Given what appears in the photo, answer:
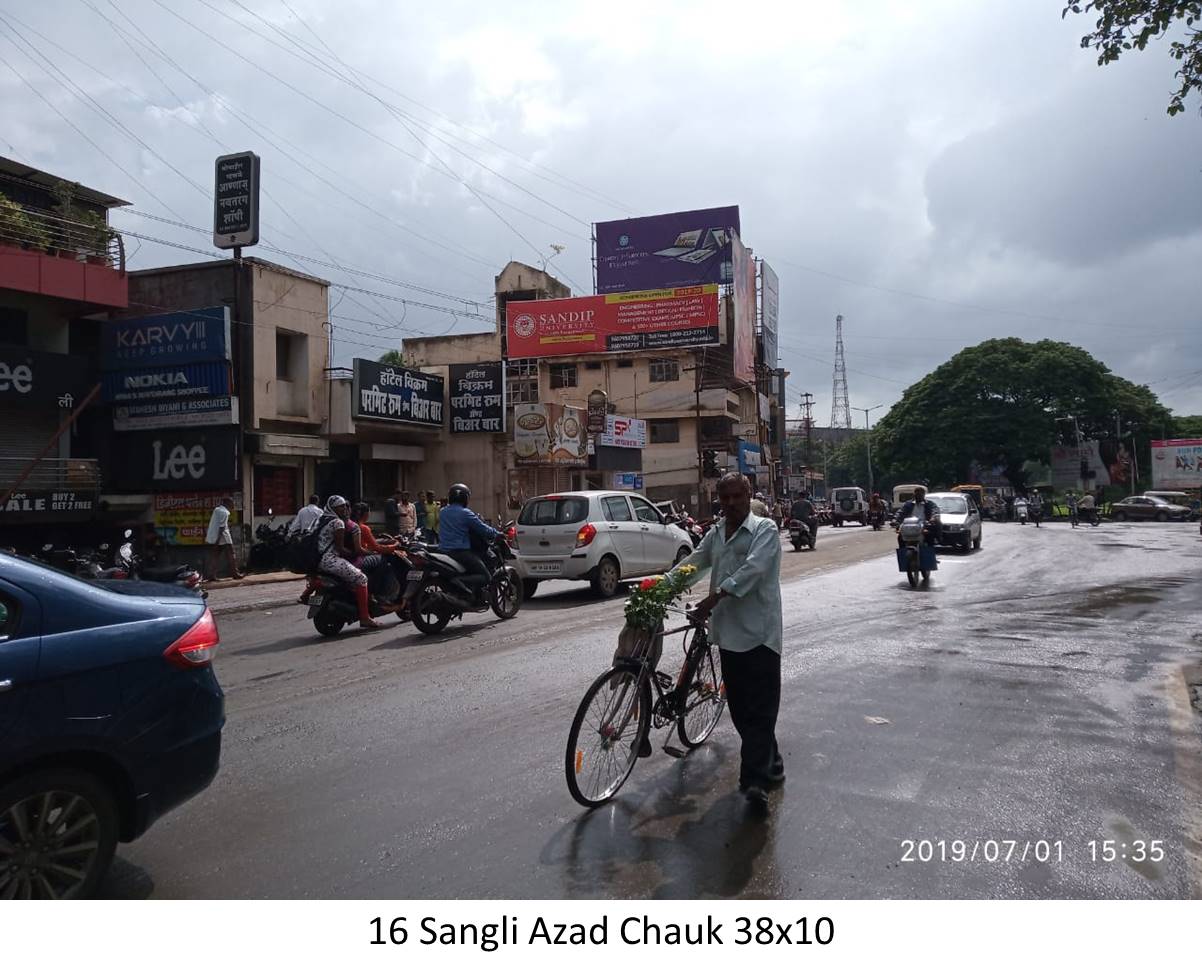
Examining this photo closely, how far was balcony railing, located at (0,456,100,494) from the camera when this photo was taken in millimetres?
17984

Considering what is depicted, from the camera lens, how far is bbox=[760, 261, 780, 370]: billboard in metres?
54.6

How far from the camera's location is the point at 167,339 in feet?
64.0

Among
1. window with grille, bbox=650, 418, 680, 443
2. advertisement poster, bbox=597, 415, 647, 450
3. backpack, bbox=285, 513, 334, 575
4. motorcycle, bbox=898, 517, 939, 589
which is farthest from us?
window with grille, bbox=650, 418, 680, 443

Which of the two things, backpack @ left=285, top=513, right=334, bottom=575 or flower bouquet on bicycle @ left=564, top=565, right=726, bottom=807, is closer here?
flower bouquet on bicycle @ left=564, top=565, right=726, bottom=807

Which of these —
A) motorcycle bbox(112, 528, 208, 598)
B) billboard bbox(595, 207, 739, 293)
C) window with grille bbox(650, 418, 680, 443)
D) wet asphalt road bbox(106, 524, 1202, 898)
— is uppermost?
billboard bbox(595, 207, 739, 293)

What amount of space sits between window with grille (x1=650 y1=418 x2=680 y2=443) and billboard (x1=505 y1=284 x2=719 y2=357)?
4.25m

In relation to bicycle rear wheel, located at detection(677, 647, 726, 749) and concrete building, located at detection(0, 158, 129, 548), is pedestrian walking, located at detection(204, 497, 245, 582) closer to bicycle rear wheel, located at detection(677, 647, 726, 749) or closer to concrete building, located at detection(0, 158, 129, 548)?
concrete building, located at detection(0, 158, 129, 548)

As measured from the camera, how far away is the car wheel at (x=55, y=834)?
3.14m

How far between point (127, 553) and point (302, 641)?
4885mm

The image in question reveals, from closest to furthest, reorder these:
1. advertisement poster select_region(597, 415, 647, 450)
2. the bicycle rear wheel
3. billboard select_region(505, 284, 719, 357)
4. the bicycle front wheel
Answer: the bicycle front wheel < the bicycle rear wheel < advertisement poster select_region(597, 415, 647, 450) < billboard select_region(505, 284, 719, 357)

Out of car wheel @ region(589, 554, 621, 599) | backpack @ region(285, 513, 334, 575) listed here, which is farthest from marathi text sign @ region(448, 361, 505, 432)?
backpack @ region(285, 513, 334, 575)

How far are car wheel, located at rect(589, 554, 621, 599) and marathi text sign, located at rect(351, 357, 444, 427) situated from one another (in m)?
11.4

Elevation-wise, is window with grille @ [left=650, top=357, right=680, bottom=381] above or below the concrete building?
above

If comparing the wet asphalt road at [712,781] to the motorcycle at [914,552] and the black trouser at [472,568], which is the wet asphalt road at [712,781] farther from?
the motorcycle at [914,552]
